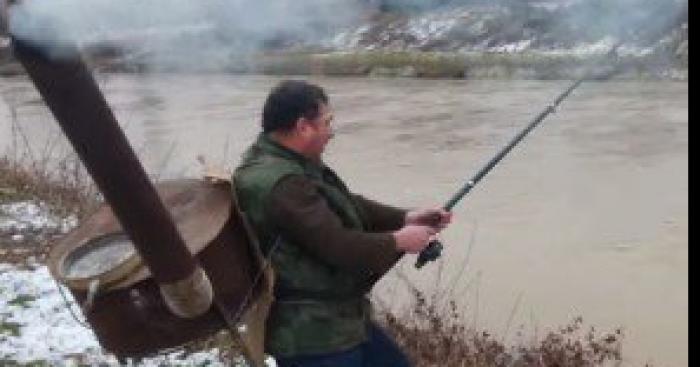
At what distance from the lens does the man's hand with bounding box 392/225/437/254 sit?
9.13ft

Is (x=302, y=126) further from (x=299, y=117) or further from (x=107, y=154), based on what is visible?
(x=107, y=154)

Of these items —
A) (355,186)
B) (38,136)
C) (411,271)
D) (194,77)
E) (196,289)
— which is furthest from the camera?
(194,77)

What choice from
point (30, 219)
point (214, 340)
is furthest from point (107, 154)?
point (30, 219)

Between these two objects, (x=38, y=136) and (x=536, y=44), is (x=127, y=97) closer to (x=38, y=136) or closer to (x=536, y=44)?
(x=38, y=136)

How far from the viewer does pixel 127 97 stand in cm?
2495

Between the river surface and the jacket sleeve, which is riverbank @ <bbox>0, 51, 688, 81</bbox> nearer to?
the river surface

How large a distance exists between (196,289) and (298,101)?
2.57ft

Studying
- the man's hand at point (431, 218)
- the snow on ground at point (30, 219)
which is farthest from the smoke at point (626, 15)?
the snow on ground at point (30, 219)

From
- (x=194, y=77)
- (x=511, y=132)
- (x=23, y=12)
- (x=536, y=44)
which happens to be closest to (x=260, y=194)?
(x=23, y=12)

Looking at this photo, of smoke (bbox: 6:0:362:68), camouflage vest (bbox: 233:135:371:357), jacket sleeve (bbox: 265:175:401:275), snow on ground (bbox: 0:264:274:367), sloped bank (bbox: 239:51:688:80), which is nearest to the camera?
smoke (bbox: 6:0:362:68)

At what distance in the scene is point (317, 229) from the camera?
103 inches

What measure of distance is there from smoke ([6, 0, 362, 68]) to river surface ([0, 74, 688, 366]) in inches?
39.6

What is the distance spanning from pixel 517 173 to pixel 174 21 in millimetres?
9886

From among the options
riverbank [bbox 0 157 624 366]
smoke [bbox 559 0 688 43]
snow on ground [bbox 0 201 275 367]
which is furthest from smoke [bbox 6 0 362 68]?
riverbank [bbox 0 157 624 366]
